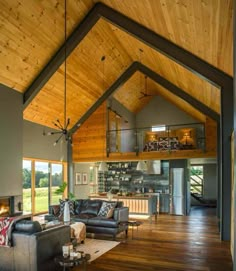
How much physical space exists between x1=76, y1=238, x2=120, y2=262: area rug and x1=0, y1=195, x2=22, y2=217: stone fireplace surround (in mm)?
2511

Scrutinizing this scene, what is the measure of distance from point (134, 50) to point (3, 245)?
732cm

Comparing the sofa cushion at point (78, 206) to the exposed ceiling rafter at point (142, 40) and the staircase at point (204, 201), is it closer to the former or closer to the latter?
the exposed ceiling rafter at point (142, 40)

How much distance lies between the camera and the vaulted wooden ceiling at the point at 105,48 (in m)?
5.12

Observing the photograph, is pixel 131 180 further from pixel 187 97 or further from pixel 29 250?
pixel 29 250

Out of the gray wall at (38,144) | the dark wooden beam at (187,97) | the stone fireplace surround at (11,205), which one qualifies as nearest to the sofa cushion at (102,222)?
the stone fireplace surround at (11,205)

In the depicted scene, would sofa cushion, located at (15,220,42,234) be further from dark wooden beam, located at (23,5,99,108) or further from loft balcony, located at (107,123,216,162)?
loft balcony, located at (107,123,216,162)

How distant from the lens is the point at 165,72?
9125mm

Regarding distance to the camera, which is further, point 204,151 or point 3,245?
point 204,151

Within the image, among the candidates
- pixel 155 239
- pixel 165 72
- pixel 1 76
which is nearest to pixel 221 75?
pixel 165 72

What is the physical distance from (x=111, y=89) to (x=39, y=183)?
4.78 meters

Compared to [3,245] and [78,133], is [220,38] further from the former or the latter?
[78,133]

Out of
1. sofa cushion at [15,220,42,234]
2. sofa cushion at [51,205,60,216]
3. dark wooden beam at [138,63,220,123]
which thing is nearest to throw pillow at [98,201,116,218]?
sofa cushion at [51,205,60,216]

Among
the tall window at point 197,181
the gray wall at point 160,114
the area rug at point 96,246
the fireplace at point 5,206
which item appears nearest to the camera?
the area rug at point 96,246

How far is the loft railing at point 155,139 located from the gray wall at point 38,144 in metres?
2.20
